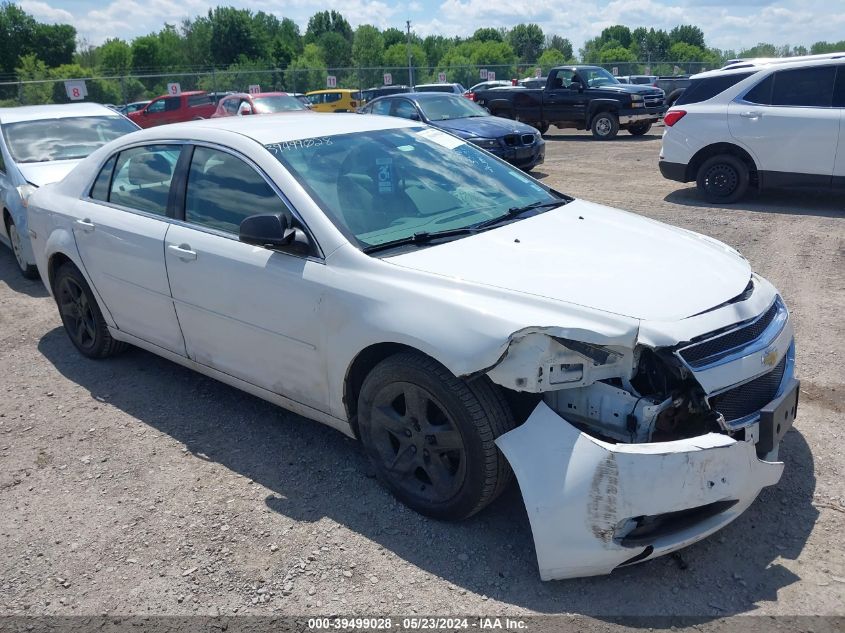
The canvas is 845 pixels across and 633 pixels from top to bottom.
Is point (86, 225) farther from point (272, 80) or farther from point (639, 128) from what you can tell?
point (272, 80)

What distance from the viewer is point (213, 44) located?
74562 mm

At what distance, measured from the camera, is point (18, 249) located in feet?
25.8

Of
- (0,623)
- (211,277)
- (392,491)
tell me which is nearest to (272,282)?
(211,277)

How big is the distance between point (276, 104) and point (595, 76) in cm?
858

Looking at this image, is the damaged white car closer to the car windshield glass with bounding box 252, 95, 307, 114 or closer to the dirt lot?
the dirt lot

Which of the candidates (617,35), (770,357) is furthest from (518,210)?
(617,35)

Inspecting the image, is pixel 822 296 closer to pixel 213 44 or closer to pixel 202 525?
pixel 202 525

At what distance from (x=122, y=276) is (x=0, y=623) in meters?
2.31

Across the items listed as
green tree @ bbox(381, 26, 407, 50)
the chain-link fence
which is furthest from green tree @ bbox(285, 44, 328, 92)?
green tree @ bbox(381, 26, 407, 50)

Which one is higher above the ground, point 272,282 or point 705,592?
point 272,282

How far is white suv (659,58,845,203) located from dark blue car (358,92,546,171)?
2.85 m

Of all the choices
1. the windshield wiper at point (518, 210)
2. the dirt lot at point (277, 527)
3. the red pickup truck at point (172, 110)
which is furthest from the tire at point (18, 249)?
the red pickup truck at point (172, 110)

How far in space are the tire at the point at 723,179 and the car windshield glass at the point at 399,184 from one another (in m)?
6.55

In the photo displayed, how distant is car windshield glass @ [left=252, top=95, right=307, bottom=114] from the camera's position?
64.5 feet
